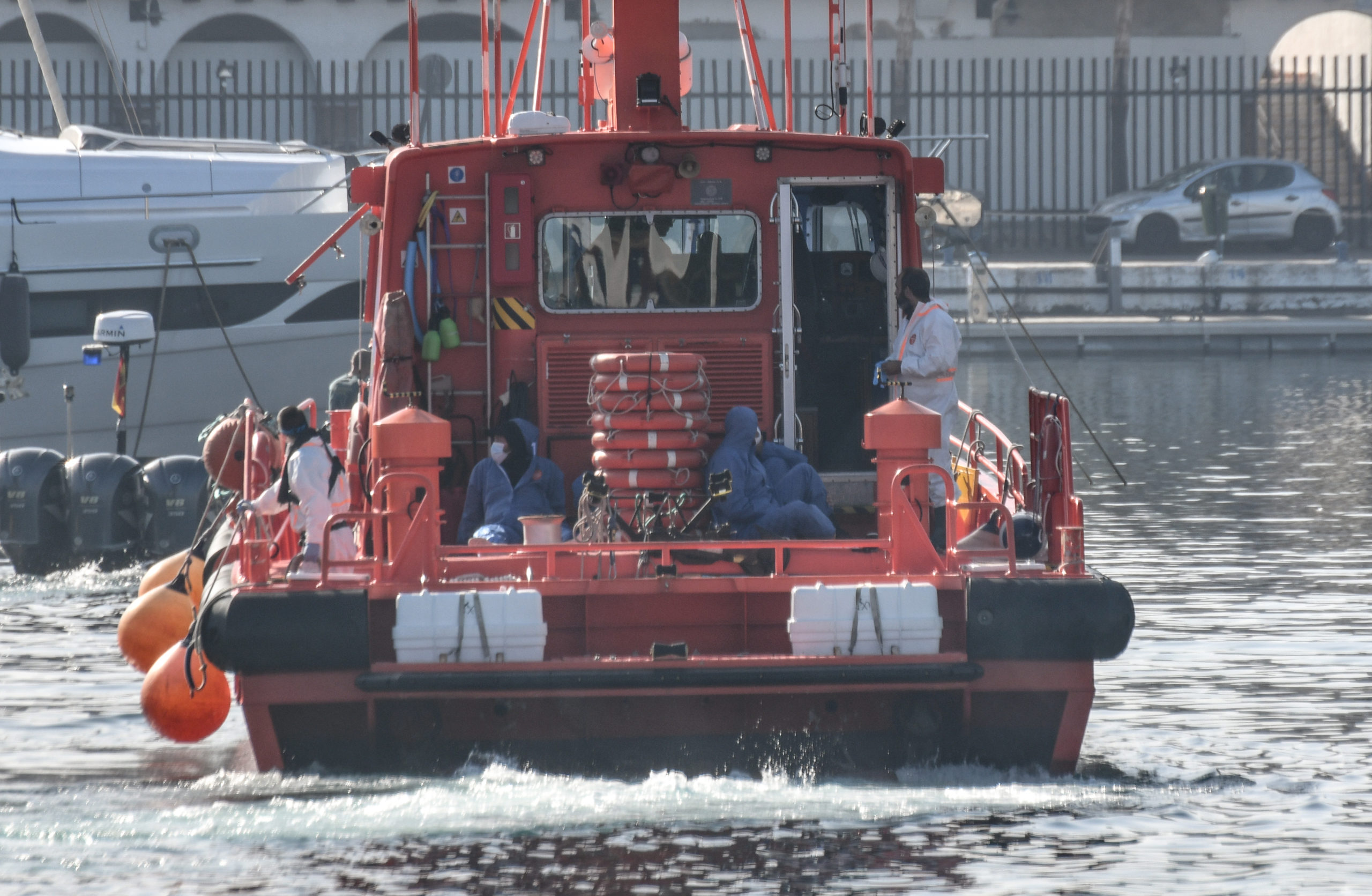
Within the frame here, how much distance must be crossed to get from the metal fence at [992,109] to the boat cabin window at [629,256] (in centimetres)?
1971

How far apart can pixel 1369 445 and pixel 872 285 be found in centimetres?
1005

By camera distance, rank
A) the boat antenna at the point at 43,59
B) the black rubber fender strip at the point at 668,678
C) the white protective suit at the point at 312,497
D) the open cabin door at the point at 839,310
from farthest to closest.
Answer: the boat antenna at the point at 43,59, the open cabin door at the point at 839,310, the white protective suit at the point at 312,497, the black rubber fender strip at the point at 668,678

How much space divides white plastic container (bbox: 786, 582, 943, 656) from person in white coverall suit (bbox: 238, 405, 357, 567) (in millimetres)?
2458

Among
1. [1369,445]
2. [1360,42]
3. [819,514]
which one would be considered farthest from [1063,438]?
[1360,42]

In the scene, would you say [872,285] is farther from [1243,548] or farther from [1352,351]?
[1352,351]

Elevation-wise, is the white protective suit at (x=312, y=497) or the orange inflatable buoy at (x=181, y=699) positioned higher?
the white protective suit at (x=312, y=497)

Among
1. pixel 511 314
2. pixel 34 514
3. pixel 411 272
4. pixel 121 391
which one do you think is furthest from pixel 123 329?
pixel 511 314

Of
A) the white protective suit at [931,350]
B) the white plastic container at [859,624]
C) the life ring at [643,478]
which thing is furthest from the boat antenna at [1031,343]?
the life ring at [643,478]

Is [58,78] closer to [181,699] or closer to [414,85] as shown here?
[414,85]

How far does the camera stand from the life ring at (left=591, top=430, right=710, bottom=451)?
28.1 ft

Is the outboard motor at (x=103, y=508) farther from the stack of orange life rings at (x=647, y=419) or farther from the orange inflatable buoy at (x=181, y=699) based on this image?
the stack of orange life rings at (x=647, y=419)

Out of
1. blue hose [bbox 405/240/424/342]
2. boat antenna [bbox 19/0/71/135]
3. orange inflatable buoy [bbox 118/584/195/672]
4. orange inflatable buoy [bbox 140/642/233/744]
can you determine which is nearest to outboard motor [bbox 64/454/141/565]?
orange inflatable buoy [bbox 118/584/195/672]

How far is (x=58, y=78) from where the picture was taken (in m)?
31.4

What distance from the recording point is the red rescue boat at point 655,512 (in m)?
7.32
